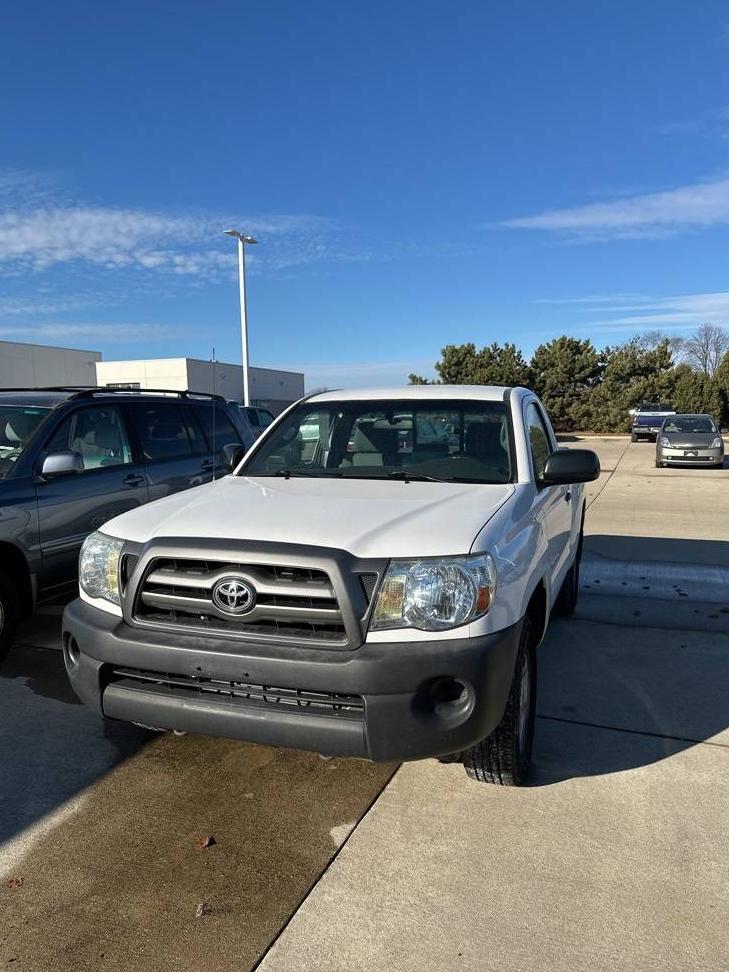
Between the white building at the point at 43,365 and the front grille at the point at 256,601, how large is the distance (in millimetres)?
39132

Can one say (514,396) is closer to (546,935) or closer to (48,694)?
(546,935)

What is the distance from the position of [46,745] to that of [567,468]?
116 inches

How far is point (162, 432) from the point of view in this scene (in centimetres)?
653

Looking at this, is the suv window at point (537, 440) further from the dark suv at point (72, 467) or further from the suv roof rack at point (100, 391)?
the suv roof rack at point (100, 391)

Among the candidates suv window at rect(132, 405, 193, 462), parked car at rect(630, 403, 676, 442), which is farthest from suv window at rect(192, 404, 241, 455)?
parked car at rect(630, 403, 676, 442)

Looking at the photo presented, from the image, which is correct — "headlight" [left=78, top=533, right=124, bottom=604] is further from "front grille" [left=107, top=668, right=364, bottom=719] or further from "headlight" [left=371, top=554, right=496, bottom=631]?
"headlight" [left=371, top=554, right=496, bottom=631]

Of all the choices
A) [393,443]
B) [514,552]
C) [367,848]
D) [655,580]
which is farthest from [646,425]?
[367,848]

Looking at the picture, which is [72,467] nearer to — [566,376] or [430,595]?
[430,595]

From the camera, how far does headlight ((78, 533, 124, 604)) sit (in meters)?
3.14

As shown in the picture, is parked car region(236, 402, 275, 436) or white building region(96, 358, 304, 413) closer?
parked car region(236, 402, 275, 436)

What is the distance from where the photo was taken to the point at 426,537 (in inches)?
111

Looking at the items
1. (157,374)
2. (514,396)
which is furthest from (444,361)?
(514,396)

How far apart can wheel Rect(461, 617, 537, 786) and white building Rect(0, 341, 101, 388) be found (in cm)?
3956

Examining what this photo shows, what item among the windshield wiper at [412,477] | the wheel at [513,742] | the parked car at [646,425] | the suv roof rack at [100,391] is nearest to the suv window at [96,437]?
the suv roof rack at [100,391]
